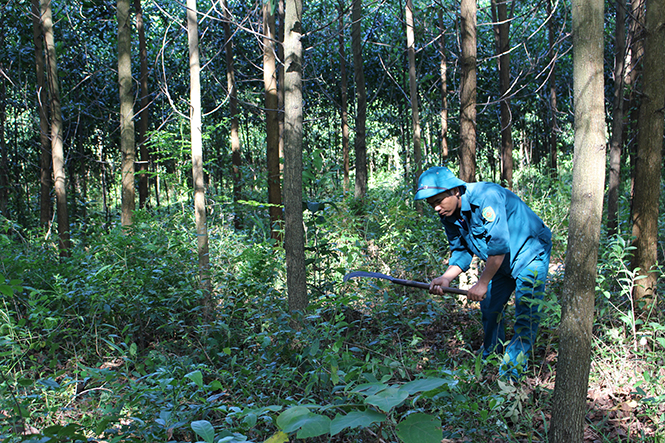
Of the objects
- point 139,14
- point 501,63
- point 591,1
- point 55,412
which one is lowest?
point 55,412

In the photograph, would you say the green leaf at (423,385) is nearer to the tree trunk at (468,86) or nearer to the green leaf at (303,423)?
the green leaf at (303,423)

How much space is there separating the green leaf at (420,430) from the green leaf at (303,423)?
277 millimetres

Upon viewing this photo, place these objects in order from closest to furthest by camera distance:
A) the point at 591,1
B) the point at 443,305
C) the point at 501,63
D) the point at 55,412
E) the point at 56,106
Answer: the point at 591,1 → the point at 55,412 → the point at 443,305 → the point at 56,106 → the point at 501,63

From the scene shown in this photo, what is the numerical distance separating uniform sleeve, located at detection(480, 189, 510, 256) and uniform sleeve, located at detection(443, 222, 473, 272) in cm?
53

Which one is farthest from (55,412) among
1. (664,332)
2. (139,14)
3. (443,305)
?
(139,14)

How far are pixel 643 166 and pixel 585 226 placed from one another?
2119 millimetres

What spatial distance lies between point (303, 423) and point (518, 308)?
2.61m

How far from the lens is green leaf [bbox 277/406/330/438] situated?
1.52 meters

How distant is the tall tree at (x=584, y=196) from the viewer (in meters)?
2.20

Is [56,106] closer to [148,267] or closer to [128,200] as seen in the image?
[128,200]

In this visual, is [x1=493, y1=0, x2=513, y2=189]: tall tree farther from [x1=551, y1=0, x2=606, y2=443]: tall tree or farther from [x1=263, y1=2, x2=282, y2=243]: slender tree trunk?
[x1=551, y1=0, x2=606, y2=443]: tall tree

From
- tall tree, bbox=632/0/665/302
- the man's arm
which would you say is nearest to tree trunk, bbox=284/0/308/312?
the man's arm

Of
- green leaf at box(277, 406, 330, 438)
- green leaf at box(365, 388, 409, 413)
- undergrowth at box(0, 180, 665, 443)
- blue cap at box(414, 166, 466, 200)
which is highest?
blue cap at box(414, 166, 466, 200)

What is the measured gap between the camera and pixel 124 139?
7.48 meters
